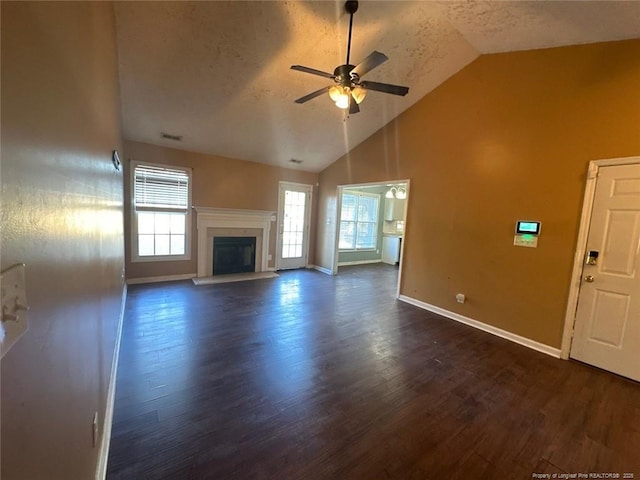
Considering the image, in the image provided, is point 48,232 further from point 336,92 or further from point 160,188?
point 160,188

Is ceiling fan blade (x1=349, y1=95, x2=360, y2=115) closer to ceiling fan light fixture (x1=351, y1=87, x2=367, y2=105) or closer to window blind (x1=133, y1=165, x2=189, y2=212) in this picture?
ceiling fan light fixture (x1=351, y1=87, x2=367, y2=105)

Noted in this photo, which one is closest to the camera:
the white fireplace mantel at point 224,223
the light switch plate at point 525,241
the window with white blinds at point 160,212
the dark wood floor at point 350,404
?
the dark wood floor at point 350,404

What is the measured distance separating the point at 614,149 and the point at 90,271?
428cm

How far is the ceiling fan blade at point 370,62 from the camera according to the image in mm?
2172

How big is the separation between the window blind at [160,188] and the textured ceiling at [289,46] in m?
0.58

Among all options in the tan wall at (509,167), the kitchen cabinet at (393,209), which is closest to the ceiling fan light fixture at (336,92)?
the tan wall at (509,167)

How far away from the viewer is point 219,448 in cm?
168

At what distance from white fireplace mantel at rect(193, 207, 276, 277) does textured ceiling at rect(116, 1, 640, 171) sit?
4.96 feet

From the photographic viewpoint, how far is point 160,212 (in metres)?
4.96

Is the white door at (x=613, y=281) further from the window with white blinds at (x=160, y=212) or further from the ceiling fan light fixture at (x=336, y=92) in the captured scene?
the window with white blinds at (x=160, y=212)

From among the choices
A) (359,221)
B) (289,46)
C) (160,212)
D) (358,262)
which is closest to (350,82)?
(289,46)

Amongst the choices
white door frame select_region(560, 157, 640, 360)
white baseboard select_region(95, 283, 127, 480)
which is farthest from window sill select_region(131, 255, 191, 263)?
white door frame select_region(560, 157, 640, 360)

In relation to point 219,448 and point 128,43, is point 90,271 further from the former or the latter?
point 128,43

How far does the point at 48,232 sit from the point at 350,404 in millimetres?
2112
